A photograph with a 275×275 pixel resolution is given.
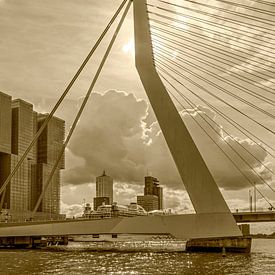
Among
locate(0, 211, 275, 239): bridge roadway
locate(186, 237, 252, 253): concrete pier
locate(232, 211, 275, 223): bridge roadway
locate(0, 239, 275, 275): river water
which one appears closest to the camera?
locate(0, 211, 275, 239): bridge roadway

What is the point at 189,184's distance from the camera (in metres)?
23.1

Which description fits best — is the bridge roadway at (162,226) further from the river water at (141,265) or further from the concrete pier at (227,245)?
the concrete pier at (227,245)

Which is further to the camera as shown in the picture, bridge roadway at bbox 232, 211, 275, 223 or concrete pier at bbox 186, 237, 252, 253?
bridge roadway at bbox 232, 211, 275, 223

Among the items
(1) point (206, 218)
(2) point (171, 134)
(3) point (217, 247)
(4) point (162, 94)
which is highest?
(4) point (162, 94)

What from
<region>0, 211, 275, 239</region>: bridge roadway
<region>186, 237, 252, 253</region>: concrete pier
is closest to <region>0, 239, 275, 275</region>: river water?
<region>186, 237, 252, 253</region>: concrete pier

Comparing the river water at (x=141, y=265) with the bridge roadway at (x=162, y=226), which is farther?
the river water at (x=141, y=265)

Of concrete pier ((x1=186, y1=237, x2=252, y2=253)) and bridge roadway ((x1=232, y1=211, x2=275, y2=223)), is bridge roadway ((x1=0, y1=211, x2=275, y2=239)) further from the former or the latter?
bridge roadway ((x1=232, y1=211, x2=275, y2=223))

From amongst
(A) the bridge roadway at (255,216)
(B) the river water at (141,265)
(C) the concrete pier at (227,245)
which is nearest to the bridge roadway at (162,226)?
(B) the river water at (141,265)

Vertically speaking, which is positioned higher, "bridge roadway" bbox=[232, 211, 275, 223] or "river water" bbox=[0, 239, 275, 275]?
"bridge roadway" bbox=[232, 211, 275, 223]

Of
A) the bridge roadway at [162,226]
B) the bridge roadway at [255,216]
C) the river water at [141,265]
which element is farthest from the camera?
the bridge roadway at [255,216]

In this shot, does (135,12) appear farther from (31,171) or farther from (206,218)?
(31,171)

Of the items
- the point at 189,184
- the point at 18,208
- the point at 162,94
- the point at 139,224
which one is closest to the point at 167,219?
the point at 139,224

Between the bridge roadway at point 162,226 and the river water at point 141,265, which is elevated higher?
the bridge roadway at point 162,226

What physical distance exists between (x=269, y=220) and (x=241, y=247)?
9314mm
